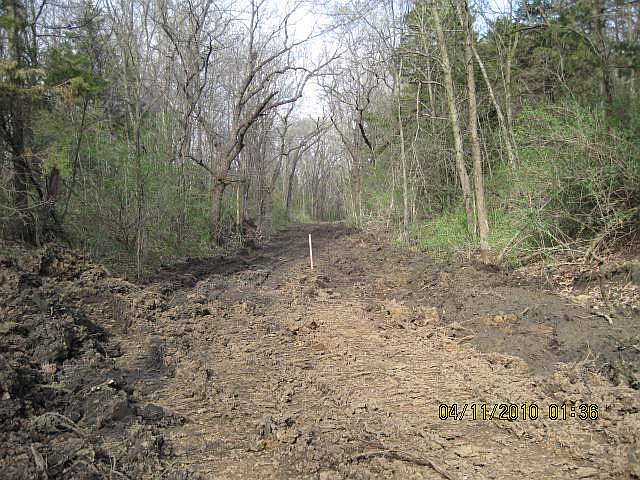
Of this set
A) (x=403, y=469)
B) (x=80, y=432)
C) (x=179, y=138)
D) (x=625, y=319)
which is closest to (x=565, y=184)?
(x=625, y=319)

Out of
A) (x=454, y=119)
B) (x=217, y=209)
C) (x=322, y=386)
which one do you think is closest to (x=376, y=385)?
(x=322, y=386)

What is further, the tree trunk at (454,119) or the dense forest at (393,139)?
the tree trunk at (454,119)

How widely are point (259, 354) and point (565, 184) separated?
19.2 ft

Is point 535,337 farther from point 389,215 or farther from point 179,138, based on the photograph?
point 179,138

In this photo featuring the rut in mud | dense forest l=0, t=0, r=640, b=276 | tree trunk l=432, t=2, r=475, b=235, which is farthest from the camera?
tree trunk l=432, t=2, r=475, b=235

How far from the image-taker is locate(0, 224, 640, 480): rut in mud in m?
3.35

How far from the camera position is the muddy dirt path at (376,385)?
3391mm

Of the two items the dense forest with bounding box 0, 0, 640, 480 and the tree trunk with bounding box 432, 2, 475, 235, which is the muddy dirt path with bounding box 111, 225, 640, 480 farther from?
the tree trunk with bounding box 432, 2, 475, 235

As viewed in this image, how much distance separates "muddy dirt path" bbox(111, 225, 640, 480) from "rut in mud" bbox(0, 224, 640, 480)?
0.06ft

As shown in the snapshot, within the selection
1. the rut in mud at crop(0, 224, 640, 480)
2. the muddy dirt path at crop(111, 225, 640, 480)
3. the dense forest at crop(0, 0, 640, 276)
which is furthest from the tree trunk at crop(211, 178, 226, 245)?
the rut in mud at crop(0, 224, 640, 480)

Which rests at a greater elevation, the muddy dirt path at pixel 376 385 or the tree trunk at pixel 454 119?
the tree trunk at pixel 454 119
